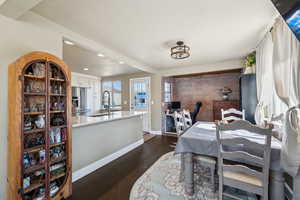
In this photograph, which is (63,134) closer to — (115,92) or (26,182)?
(26,182)

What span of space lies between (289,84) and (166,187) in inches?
82.9

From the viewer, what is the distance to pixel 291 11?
103cm

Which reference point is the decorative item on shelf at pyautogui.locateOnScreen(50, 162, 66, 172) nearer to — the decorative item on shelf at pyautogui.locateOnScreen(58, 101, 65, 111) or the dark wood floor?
the dark wood floor

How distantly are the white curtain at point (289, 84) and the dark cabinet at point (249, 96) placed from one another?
1124mm

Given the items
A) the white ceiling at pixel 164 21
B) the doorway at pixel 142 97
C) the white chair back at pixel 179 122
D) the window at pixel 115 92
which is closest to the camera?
the white ceiling at pixel 164 21

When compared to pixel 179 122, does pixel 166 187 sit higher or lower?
lower

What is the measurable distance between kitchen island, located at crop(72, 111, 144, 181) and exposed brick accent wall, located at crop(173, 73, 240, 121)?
3.14m

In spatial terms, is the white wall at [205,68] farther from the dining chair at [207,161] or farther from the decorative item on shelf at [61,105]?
the decorative item on shelf at [61,105]

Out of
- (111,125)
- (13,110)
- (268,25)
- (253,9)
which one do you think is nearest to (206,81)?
(268,25)

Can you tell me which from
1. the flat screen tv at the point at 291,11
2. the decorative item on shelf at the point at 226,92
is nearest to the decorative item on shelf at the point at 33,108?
the flat screen tv at the point at 291,11

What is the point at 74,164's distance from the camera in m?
2.10

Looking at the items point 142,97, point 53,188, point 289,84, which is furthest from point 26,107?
point 142,97

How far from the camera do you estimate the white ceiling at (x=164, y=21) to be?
162 centimetres

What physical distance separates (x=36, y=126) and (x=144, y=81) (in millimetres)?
3996
